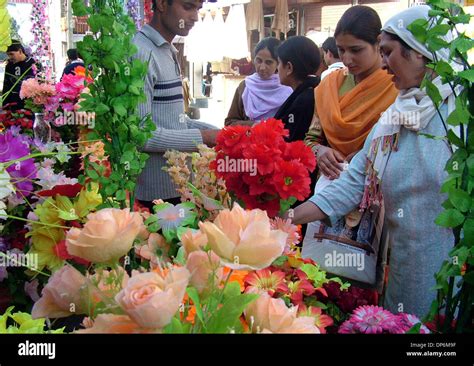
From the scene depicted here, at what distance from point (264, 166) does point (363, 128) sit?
1.22 metres

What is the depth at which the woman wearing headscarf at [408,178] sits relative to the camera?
1.42 metres

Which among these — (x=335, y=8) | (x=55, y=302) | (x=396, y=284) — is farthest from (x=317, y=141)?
(x=335, y=8)

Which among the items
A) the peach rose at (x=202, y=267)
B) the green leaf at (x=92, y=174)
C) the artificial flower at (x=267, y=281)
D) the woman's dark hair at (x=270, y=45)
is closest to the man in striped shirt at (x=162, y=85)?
the green leaf at (x=92, y=174)

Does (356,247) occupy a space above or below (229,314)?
below

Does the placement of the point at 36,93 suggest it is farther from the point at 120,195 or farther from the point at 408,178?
the point at 408,178

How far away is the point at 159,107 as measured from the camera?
6.20ft

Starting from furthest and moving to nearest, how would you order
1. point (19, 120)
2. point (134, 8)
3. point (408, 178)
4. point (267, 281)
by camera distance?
1. point (19, 120)
2. point (134, 8)
3. point (408, 178)
4. point (267, 281)

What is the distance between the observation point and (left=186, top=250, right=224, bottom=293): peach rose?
567 mm

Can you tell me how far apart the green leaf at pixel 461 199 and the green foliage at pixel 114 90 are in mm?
627

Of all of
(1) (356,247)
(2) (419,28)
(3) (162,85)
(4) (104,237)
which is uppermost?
(2) (419,28)

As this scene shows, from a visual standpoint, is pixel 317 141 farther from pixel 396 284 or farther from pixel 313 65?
pixel 396 284

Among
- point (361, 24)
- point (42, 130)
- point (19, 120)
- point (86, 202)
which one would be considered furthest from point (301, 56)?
point (86, 202)

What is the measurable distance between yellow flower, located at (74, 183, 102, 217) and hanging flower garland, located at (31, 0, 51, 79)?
316 cm

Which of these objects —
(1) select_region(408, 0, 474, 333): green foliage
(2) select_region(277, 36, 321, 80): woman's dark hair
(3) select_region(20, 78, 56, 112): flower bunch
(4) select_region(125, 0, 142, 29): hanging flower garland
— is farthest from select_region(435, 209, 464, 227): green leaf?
(2) select_region(277, 36, 321, 80): woman's dark hair
